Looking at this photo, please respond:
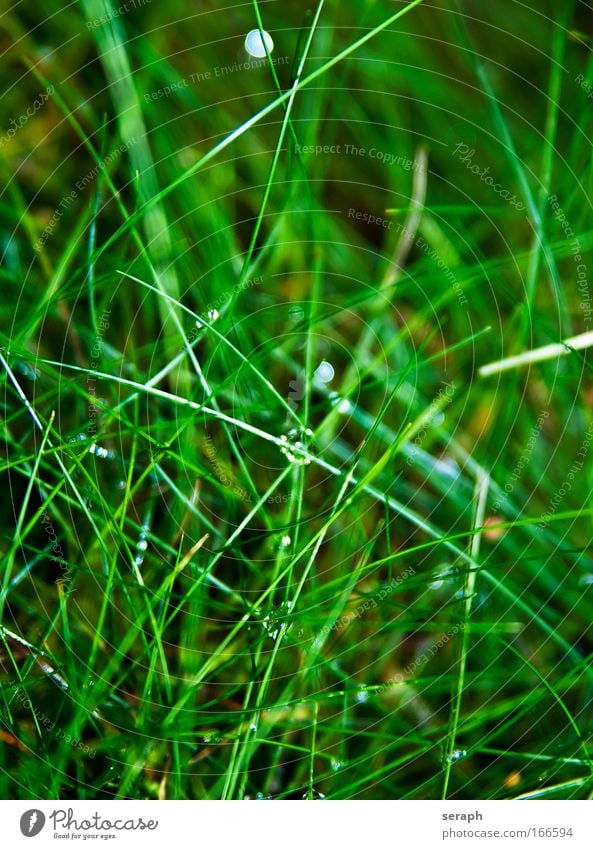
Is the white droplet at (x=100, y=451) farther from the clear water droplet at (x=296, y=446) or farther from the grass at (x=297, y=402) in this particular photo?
the clear water droplet at (x=296, y=446)

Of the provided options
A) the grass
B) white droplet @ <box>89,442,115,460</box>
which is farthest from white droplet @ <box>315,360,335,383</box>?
white droplet @ <box>89,442,115,460</box>

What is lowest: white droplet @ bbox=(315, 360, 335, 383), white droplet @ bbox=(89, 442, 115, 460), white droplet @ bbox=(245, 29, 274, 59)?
white droplet @ bbox=(89, 442, 115, 460)

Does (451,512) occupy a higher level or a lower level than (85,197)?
lower

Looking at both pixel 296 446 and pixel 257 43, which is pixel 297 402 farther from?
pixel 257 43

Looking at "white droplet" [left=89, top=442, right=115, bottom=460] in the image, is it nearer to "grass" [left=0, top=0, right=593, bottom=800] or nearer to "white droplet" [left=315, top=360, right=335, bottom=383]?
"grass" [left=0, top=0, right=593, bottom=800]

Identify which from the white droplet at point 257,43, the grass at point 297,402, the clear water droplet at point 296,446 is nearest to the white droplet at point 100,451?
the grass at point 297,402

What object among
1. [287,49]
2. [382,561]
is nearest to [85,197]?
[287,49]
